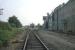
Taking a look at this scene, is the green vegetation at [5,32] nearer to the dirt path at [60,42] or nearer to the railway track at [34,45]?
the railway track at [34,45]

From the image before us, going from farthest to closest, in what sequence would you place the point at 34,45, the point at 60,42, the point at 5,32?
the point at 5,32
the point at 60,42
the point at 34,45

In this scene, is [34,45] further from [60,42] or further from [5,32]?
[5,32]

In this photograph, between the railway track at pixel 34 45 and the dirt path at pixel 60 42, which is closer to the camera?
the railway track at pixel 34 45

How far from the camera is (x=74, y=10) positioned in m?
62.8

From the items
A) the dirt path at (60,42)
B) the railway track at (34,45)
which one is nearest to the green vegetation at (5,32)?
the railway track at (34,45)

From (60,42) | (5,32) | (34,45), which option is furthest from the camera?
(5,32)

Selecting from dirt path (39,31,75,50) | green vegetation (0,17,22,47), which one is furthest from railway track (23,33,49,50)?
green vegetation (0,17,22,47)

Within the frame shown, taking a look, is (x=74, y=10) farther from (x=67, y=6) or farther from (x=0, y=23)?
(x=0, y=23)

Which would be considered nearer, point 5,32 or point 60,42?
point 60,42

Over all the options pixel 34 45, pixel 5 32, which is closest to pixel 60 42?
pixel 34 45

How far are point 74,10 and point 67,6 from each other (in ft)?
35.0

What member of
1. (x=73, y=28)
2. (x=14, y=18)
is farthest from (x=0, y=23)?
(x=14, y=18)

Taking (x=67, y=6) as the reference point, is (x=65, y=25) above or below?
below

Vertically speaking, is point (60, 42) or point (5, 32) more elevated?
point (5, 32)
